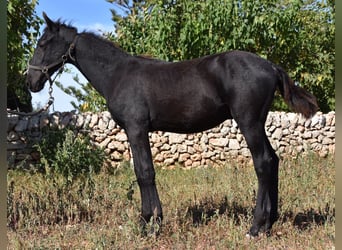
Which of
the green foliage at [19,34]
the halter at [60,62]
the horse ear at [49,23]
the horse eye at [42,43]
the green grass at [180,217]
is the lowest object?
the green grass at [180,217]

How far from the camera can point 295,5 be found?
9.52 m

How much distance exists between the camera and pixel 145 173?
394 cm

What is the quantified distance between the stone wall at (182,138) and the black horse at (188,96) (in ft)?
16.1

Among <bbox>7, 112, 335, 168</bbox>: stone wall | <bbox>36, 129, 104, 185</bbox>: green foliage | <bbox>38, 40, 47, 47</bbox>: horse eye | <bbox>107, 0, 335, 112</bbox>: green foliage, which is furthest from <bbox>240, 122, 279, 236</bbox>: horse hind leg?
<bbox>107, 0, 335, 112</bbox>: green foliage

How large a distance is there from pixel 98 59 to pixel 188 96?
3.46ft

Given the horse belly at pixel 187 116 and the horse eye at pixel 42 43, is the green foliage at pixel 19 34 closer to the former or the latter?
the horse eye at pixel 42 43

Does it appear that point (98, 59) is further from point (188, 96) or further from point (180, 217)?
point (180, 217)

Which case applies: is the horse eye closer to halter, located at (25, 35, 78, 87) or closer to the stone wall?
halter, located at (25, 35, 78, 87)

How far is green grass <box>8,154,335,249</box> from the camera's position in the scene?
370 centimetres

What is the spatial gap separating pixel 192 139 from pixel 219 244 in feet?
19.7

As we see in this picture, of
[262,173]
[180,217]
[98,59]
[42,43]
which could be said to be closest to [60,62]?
[42,43]

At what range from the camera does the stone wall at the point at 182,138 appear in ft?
28.7

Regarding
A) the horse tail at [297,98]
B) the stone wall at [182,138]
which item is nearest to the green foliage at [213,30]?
the stone wall at [182,138]

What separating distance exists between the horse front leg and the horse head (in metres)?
1.08
